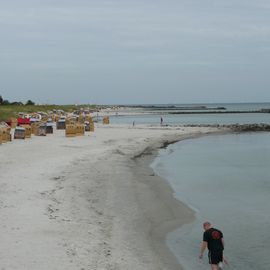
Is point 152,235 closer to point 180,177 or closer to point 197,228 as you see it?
point 197,228

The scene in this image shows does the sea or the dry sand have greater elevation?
the dry sand

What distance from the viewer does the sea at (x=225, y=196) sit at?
13062 millimetres

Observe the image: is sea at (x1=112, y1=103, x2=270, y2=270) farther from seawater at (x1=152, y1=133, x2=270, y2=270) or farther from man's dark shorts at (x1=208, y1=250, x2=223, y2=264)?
man's dark shorts at (x1=208, y1=250, x2=223, y2=264)

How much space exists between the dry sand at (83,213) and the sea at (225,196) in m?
0.62

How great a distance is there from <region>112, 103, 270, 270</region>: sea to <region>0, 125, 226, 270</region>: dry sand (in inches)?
24.2

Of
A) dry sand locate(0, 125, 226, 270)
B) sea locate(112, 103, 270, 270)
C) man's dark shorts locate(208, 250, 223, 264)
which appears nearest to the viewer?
man's dark shorts locate(208, 250, 223, 264)

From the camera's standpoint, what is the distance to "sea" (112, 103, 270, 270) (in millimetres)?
13062

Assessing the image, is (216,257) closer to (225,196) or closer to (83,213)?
(83,213)

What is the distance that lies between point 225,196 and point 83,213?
793 centimetres

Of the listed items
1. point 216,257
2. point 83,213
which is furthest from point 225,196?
point 216,257

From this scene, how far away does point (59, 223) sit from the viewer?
13797mm

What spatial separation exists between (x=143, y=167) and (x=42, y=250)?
17421 millimetres

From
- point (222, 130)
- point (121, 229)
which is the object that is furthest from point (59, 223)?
point (222, 130)

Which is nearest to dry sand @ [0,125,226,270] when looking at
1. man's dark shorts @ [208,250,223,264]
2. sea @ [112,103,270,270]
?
sea @ [112,103,270,270]
